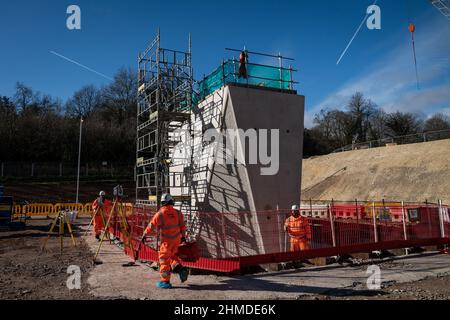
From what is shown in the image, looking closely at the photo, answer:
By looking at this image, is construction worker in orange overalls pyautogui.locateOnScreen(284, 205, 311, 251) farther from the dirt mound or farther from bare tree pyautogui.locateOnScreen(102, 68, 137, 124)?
bare tree pyautogui.locateOnScreen(102, 68, 137, 124)

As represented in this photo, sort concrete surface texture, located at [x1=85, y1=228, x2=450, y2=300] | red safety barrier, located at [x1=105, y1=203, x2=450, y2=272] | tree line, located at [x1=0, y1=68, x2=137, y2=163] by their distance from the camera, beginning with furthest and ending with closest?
tree line, located at [x1=0, y1=68, x2=137, y2=163]
red safety barrier, located at [x1=105, y1=203, x2=450, y2=272]
concrete surface texture, located at [x1=85, y1=228, x2=450, y2=300]

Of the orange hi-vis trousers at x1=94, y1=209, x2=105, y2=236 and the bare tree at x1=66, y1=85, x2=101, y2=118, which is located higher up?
the bare tree at x1=66, y1=85, x2=101, y2=118

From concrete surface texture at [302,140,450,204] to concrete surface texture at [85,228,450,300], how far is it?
23.6m

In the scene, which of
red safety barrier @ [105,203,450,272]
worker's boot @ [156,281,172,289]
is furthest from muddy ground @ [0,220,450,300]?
red safety barrier @ [105,203,450,272]

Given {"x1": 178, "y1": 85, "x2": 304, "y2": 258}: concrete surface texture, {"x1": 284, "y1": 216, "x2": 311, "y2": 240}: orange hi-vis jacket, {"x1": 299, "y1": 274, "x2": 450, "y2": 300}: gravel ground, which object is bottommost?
{"x1": 299, "y1": 274, "x2": 450, "y2": 300}: gravel ground

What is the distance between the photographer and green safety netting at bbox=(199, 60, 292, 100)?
41.5ft

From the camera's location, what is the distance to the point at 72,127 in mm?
49531

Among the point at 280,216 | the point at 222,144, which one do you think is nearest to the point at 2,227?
the point at 222,144

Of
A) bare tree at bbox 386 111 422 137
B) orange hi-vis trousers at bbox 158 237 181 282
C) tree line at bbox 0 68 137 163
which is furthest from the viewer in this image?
bare tree at bbox 386 111 422 137

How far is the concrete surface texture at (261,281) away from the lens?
6281 mm

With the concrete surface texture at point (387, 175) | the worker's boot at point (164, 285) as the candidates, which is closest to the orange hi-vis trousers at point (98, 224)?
the worker's boot at point (164, 285)

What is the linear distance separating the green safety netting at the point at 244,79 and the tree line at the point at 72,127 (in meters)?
39.8
